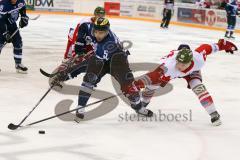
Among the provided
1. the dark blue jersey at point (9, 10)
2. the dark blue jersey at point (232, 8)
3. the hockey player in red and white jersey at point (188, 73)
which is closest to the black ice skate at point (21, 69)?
the dark blue jersey at point (9, 10)

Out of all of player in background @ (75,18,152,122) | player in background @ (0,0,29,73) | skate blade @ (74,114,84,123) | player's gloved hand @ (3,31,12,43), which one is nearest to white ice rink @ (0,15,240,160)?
skate blade @ (74,114,84,123)

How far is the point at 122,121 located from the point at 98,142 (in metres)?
0.84

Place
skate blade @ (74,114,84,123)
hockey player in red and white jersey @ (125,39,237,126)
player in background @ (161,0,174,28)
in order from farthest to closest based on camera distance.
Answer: player in background @ (161,0,174,28) < skate blade @ (74,114,84,123) < hockey player in red and white jersey @ (125,39,237,126)

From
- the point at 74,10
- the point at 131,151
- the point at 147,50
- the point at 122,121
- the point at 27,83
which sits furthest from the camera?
the point at 74,10

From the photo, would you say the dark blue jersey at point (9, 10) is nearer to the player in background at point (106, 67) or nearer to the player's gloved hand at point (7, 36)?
the player's gloved hand at point (7, 36)

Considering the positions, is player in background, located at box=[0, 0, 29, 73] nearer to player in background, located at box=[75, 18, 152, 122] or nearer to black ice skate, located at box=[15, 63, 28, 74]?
black ice skate, located at box=[15, 63, 28, 74]

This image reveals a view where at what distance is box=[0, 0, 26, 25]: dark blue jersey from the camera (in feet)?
24.6

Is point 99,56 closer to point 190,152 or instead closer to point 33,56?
point 190,152

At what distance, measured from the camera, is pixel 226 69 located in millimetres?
9172

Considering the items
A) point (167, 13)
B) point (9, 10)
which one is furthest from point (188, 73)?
point (167, 13)

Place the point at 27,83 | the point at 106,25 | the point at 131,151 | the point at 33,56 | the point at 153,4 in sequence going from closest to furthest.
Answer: the point at 131,151 < the point at 106,25 < the point at 27,83 < the point at 33,56 < the point at 153,4

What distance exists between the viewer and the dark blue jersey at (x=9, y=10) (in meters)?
7.51

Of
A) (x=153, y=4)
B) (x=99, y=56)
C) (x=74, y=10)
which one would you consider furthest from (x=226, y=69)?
(x=74, y=10)

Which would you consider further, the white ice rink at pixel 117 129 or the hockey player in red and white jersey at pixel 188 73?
the hockey player in red and white jersey at pixel 188 73
